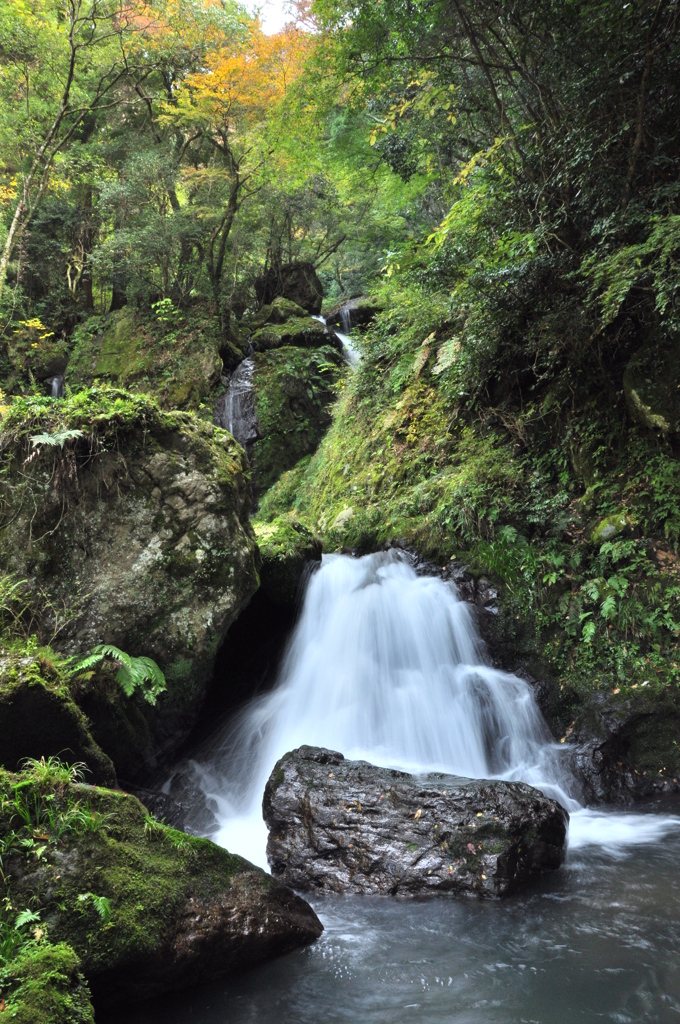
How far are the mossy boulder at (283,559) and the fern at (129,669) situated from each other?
8.17 feet

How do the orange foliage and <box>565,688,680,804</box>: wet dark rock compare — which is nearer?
<box>565,688,680,804</box>: wet dark rock

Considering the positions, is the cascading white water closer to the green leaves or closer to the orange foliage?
the green leaves

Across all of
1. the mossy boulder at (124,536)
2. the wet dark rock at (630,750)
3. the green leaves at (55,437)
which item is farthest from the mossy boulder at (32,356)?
the wet dark rock at (630,750)

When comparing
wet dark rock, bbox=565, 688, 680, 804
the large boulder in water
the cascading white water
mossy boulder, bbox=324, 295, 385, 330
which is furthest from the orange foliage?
the large boulder in water

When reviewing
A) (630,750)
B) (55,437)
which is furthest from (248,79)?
(630,750)

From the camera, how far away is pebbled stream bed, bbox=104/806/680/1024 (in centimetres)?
292

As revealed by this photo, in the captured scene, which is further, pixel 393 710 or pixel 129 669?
pixel 393 710

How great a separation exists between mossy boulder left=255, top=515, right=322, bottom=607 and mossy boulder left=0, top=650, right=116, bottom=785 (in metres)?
3.38

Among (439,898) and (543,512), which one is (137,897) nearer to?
(439,898)

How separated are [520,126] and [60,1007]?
33.6 ft

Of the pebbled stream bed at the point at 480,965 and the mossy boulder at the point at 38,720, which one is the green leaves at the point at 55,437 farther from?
the pebbled stream bed at the point at 480,965

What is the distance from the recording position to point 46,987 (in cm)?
244

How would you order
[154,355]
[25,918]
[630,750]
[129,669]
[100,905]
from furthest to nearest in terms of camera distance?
[154,355], [630,750], [129,669], [100,905], [25,918]

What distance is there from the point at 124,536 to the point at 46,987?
3982mm
